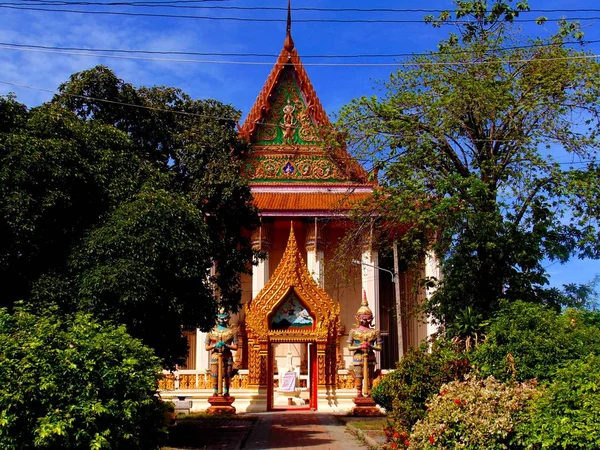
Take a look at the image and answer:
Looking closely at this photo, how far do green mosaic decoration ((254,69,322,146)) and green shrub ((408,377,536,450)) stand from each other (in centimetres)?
1949

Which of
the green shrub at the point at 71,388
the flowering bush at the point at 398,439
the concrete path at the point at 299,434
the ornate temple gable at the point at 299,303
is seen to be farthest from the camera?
the ornate temple gable at the point at 299,303

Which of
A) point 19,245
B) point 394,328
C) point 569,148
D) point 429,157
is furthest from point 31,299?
point 394,328

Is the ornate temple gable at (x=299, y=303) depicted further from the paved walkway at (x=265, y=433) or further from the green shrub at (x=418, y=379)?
the green shrub at (x=418, y=379)

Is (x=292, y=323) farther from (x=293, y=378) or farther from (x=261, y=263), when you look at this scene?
(x=261, y=263)

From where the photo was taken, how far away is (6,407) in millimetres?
7195

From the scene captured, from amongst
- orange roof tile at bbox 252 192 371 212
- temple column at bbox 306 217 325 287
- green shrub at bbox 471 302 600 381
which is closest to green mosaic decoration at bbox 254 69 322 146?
orange roof tile at bbox 252 192 371 212

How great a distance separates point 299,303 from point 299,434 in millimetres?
6846

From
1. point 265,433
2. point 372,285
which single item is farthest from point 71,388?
point 372,285

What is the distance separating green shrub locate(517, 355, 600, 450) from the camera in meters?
7.30

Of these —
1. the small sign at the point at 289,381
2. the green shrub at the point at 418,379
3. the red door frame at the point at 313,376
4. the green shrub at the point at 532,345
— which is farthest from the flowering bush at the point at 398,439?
the small sign at the point at 289,381

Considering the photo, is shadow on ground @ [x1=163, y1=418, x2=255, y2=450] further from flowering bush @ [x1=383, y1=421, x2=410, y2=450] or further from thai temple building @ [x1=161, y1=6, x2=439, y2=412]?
thai temple building @ [x1=161, y1=6, x2=439, y2=412]

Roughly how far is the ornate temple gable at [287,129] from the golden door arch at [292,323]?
6456 millimetres

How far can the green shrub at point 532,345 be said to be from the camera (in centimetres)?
1007

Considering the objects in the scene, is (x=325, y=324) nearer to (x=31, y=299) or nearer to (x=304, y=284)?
(x=304, y=284)
